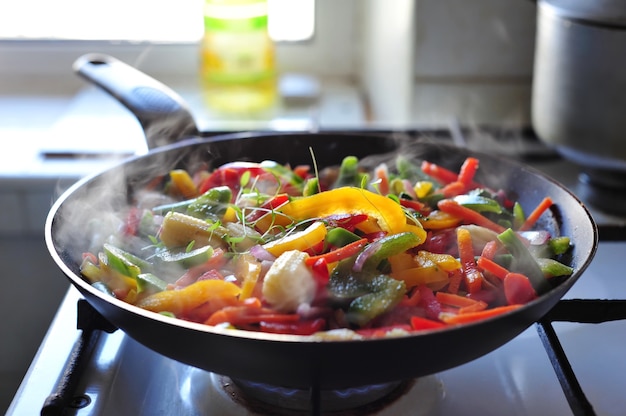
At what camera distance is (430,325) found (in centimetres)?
→ 76

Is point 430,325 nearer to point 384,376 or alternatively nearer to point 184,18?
point 384,376

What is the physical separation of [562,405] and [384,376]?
0.90ft

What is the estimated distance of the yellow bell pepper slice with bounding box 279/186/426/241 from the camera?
895 millimetres

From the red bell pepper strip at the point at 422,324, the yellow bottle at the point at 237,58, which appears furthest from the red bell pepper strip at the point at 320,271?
the yellow bottle at the point at 237,58

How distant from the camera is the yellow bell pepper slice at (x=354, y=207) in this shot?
2.94ft

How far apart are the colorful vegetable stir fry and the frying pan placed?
3 cm

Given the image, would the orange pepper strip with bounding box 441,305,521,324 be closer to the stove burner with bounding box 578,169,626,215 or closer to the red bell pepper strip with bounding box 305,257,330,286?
the red bell pepper strip with bounding box 305,257,330,286

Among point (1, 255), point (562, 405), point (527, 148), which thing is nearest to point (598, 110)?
point (527, 148)

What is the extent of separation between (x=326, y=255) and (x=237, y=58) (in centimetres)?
110

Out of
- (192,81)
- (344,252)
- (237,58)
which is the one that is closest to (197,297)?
(344,252)

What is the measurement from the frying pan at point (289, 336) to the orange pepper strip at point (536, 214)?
0.01 metres

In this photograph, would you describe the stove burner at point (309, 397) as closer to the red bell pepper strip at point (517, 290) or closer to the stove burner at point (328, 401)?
the stove burner at point (328, 401)

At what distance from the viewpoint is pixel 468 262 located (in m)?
0.91

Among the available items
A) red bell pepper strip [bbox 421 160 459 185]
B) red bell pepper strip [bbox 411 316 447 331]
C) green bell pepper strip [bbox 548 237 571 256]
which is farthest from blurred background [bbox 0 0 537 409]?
red bell pepper strip [bbox 411 316 447 331]
